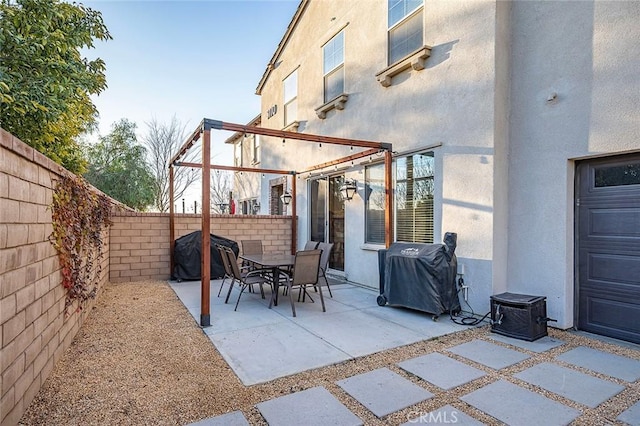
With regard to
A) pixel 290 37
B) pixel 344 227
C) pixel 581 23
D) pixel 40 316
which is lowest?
pixel 40 316

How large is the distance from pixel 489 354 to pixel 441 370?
0.73m

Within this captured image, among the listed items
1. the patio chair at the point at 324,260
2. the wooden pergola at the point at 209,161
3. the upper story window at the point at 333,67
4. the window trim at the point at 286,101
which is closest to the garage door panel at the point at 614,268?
the wooden pergola at the point at 209,161

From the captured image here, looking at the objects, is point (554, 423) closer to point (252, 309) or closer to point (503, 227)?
point (503, 227)

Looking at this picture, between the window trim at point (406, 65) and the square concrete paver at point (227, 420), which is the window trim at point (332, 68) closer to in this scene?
the window trim at point (406, 65)

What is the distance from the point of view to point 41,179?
277 centimetres

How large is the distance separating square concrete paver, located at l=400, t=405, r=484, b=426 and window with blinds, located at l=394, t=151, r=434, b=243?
3.37 metres

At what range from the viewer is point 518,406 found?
8.07ft

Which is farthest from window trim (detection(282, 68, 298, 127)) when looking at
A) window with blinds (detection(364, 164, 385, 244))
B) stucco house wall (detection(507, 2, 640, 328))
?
stucco house wall (detection(507, 2, 640, 328))

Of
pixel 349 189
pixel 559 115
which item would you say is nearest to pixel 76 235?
pixel 349 189

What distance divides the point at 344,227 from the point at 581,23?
507 centimetres

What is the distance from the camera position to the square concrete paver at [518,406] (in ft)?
7.54

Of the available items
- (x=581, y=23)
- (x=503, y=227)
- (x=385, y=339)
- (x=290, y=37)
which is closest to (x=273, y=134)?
(x=385, y=339)

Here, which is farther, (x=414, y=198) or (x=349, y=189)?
(x=349, y=189)

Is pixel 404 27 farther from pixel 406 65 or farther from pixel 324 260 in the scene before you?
pixel 324 260
